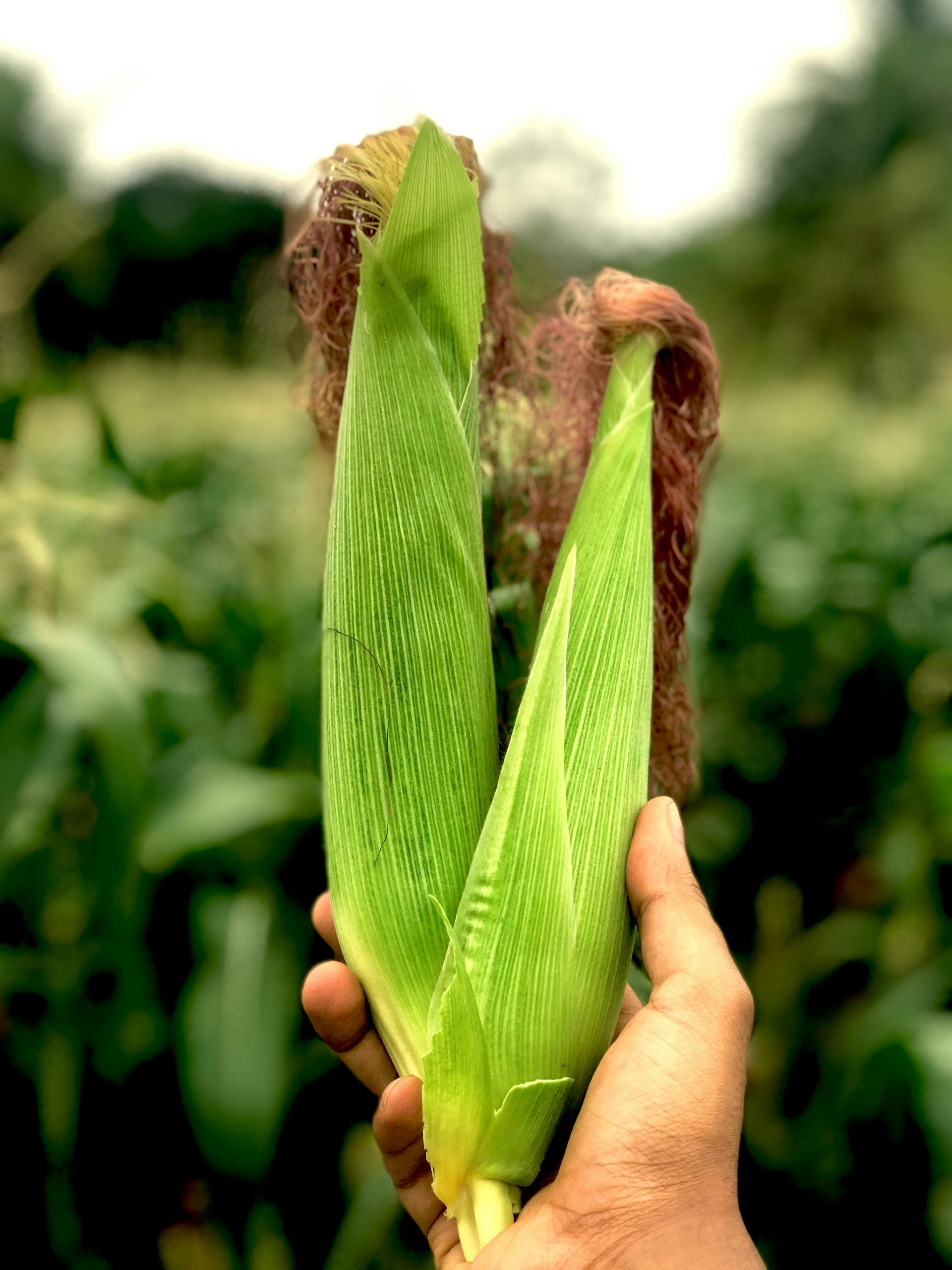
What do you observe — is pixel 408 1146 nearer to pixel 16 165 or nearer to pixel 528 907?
pixel 528 907

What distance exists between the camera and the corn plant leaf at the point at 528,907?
64cm

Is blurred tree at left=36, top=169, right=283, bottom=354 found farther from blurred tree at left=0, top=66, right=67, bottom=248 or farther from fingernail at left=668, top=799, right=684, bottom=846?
fingernail at left=668, top=799, right=684, bottom=846

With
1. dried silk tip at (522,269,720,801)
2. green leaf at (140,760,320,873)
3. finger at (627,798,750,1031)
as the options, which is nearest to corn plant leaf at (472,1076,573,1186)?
finger at (627,798,750,1031)

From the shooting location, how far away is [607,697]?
2.27 feet

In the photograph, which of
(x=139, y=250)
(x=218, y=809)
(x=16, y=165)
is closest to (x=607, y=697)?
(x=218, y=809)

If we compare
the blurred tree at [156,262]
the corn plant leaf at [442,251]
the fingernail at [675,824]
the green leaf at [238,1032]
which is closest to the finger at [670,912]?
the fingernail at [675,824]

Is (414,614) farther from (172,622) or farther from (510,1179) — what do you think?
(172,622)

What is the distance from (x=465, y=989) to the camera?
62cm

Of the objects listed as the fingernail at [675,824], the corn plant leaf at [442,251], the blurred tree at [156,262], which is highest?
the blurred tree at [156,262]

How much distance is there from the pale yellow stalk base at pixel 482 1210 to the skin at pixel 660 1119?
0.04 feet

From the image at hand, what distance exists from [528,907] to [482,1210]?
24 cm

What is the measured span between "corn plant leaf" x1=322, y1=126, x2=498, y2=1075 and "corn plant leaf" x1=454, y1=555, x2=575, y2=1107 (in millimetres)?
47

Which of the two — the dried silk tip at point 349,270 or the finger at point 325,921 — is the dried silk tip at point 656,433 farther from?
the finger at point 325,921

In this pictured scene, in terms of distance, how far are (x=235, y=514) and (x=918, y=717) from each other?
9.06 feet
